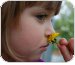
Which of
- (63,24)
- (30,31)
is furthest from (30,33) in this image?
(63,24)

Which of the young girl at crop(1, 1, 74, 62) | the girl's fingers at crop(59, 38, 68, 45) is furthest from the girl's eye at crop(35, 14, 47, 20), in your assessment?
the girl's fingers at crop(59, 38, 68, 45)

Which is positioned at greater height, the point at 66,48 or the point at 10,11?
the point at 10,11

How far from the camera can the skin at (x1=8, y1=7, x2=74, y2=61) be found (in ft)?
2.82

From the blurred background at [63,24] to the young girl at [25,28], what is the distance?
0.05 feet

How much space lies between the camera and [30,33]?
0.87 m

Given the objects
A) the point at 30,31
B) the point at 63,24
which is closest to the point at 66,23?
the point at 63,24

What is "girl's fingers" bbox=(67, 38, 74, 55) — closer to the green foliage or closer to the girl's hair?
the green foliage

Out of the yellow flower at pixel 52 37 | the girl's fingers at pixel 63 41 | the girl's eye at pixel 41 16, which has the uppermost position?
the girl's eye at pixel 41 16

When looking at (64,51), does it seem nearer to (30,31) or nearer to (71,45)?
(71,45)

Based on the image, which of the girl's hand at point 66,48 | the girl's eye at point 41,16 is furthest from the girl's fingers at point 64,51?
the girl's eye at point 41,16

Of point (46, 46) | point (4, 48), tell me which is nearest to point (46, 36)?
point (46, 46)

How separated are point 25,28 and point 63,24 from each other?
134 millimetres

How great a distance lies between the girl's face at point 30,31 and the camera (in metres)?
0.86

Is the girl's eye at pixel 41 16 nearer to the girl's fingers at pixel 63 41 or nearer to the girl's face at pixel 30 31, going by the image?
the girl's face at pixel 30 31
